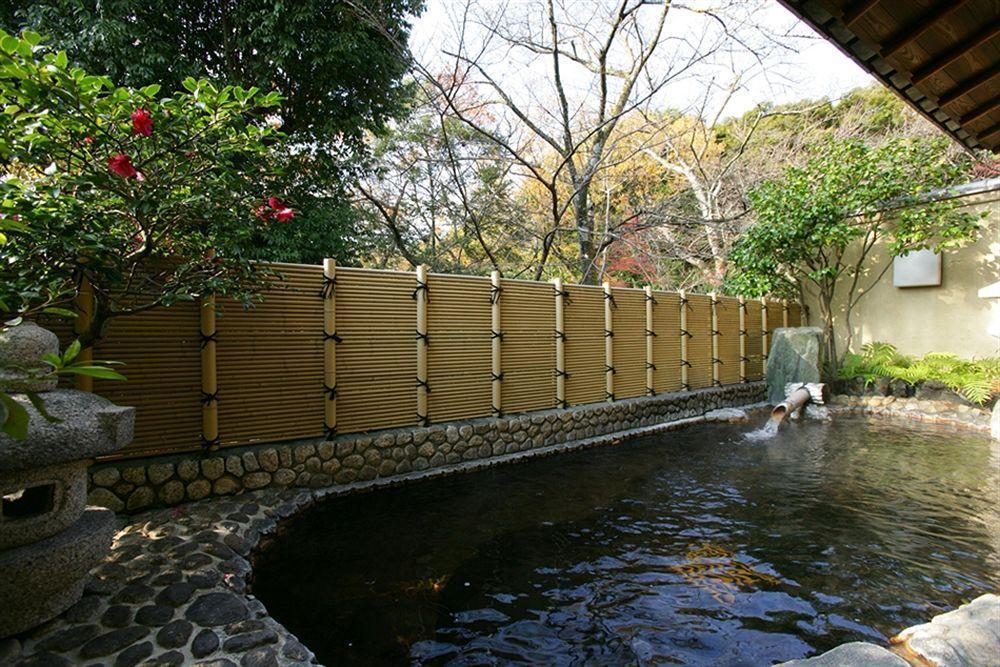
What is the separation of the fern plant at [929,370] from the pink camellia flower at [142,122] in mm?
13474

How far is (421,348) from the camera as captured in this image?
20.8 ft

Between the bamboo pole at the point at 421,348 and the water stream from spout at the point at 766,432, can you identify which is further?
the water stream from spout at the point at 766,432

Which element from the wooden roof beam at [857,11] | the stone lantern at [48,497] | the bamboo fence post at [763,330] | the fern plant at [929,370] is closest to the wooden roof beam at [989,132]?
the wooden roof beam at [857,11]

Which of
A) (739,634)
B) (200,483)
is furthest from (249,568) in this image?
(739,634)

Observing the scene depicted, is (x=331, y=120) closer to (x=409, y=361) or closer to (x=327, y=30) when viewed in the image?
(x=327, y=30)

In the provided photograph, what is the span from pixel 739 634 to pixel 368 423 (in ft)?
14.0

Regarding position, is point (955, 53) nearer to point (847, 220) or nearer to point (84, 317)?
point (84, 317)

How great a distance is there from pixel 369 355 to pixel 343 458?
1239mm

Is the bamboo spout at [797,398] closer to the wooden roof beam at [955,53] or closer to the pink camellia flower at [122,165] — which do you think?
the wooden roof beam at [955,53]

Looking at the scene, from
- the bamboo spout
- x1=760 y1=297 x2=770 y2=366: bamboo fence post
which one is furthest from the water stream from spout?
x1=760 y1=297 x2=770 y2=366: bamboo fence post

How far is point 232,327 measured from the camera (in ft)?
16.4

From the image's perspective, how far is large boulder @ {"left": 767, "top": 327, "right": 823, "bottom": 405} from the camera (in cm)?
1148

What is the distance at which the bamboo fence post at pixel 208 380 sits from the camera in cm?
481

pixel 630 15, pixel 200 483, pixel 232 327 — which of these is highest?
pixel 630 15
